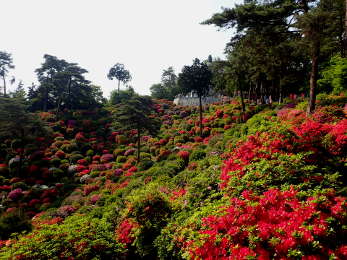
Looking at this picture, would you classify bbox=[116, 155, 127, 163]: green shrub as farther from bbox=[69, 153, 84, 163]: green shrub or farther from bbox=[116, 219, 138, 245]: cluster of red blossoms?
bbox=[116, 219, 138, 245]: cluster of red blossoms

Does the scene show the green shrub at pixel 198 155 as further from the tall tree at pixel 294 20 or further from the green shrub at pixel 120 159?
the green shrub at pixel 120 159

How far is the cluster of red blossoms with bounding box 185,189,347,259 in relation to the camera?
15.5 feet

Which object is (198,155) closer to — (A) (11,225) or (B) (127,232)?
(B) (127,232)

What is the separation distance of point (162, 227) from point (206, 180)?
276 cm

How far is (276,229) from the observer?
5.15 metres

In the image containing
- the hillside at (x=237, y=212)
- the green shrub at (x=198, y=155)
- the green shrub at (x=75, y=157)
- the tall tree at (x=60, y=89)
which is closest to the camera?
the hillside at (x=237, y=212)

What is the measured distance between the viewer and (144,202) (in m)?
9.53

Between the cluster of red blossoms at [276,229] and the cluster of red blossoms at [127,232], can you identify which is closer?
the cluster of red blossoms at [276,229]

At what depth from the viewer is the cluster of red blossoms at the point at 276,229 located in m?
4.71

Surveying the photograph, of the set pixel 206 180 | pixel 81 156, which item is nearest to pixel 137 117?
pixel 81 156

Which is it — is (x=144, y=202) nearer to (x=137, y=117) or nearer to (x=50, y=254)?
(x=50, y=254)

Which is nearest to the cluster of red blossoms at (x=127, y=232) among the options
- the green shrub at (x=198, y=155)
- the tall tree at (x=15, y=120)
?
the green shrub at (x=198, y=155)

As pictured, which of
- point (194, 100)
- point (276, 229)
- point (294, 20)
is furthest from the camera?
point (194, 100)

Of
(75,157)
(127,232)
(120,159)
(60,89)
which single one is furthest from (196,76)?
(60,89)
